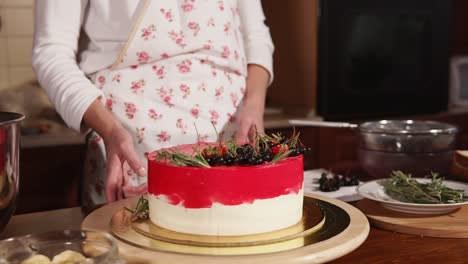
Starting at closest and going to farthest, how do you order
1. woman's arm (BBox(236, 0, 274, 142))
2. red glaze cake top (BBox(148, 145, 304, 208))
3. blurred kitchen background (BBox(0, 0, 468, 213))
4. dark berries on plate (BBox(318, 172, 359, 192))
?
red glaze cake top (BBox(148, 145, 304, 208)) → dark berries on plate (BBox(318, 172, 359, 192)) → woman's arm (BBox(236, 0, 274, 142)) → blurred kitchen background (BBox(0, 0, 468, 213))

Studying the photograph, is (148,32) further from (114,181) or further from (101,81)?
(114,181)

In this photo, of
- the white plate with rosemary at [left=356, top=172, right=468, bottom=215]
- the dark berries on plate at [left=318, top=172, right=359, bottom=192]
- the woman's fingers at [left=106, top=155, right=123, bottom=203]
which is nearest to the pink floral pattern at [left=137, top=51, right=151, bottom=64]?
the woman's fingers at [left=106, top=155, right=123, bottom=203]

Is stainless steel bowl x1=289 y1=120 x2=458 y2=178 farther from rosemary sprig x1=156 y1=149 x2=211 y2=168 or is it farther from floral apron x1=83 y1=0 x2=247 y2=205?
rosemary sprig x1=156 y1=149 x2=211 y2=168

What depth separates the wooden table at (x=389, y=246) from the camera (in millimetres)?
919

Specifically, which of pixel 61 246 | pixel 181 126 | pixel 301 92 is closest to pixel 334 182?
pixel 181 126

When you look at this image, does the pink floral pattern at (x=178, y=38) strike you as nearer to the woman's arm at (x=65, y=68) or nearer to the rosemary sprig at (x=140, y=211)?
the woman's arm at (x=65, y=68)

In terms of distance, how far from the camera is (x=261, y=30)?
173cm

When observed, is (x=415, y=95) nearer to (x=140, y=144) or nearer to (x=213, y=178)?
(x=140, y=144)

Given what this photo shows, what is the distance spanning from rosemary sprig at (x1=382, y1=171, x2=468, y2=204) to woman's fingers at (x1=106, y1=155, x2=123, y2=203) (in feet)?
1.60

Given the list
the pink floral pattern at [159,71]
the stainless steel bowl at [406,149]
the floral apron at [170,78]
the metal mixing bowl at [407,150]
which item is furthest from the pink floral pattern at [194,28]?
the metal mixing bowl at [407,150]

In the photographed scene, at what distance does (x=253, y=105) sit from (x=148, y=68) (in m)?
0.27

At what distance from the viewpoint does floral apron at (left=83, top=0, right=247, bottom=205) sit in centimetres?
151

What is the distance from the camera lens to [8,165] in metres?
0.93

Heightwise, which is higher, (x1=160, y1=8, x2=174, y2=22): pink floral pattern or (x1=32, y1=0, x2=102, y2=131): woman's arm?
(x1=160, y1=8, x2=174, y2=22): pink floral pattern
